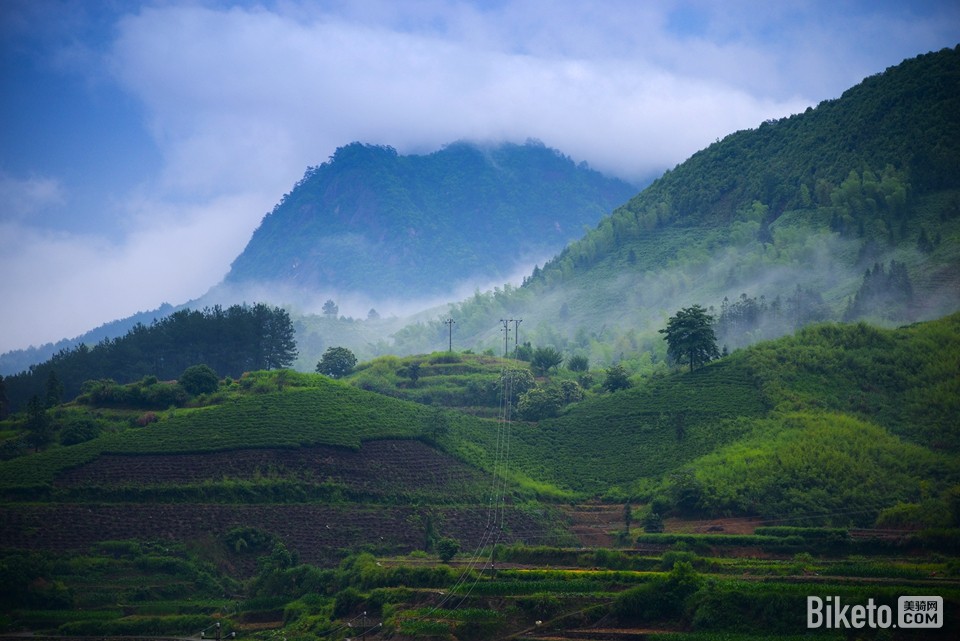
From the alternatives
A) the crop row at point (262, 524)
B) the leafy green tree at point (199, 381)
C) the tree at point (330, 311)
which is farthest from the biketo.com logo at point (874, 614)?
the tree at point (330, 311)

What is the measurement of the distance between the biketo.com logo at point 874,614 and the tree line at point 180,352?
64287 mm

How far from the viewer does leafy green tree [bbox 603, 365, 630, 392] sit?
83312 millimetres

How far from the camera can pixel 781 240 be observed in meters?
114

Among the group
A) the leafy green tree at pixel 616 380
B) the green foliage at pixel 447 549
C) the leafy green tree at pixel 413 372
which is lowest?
the green foliage at pixel 447 549

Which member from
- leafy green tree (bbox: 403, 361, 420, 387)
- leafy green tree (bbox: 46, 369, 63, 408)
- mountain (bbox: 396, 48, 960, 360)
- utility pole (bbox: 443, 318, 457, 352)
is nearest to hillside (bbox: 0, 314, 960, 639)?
leafy green tree (bbox: 46, 369, 63, 408)

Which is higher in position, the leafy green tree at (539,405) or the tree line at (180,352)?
the tree line at (180,352)

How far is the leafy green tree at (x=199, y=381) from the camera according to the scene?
248 feet

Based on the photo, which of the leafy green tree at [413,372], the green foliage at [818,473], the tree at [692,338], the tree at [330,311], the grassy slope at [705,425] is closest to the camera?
the green foliage at [818,473]

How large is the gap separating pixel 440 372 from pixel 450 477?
25.6 m

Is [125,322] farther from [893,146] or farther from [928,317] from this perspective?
[928,317]

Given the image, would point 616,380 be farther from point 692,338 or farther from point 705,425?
point 705,425

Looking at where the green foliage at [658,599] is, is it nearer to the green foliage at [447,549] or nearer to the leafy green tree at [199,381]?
the green foliage at [447,549]

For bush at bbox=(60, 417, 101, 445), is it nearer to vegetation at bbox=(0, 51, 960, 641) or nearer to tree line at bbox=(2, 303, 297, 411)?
vegetation at bbox=(0, 51, 960, 641)

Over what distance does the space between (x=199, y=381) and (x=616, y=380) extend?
27511mm
